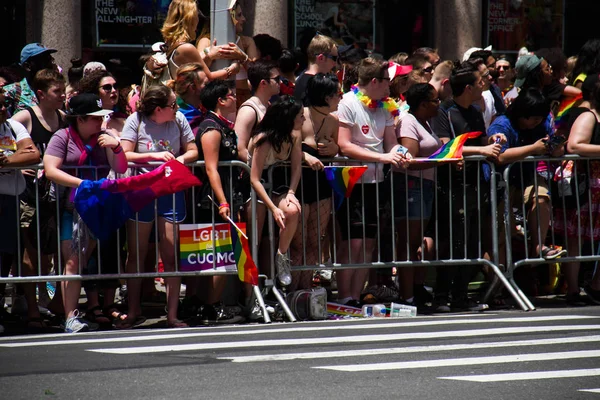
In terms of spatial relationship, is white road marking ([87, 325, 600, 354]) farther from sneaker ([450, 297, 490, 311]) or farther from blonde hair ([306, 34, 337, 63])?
blonde hair ([306, 34, 337, 63])

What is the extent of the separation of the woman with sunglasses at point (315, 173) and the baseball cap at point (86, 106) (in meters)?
Answer: 1.91

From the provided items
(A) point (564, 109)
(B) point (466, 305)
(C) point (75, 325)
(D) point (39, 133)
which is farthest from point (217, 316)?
(A) point (564, 109)

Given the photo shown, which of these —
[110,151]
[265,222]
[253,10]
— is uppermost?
[253,10]

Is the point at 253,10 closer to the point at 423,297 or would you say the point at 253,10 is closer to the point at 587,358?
the point at 423,297

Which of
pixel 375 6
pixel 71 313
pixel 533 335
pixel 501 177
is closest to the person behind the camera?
pixel 533 335

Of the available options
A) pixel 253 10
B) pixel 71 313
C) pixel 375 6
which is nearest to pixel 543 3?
pixel 375 6

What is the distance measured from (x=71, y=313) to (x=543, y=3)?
42.8 feet

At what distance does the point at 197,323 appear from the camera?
10.7 meters

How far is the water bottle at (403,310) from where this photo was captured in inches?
433

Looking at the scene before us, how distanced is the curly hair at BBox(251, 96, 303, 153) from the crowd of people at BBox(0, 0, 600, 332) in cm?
2

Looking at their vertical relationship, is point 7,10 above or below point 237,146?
above

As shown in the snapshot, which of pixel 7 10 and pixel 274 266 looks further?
pixel 7 10

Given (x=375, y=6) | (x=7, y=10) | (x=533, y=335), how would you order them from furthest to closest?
1. (x=375, y=6)
2. (x=7, y=10)
3. (x=533, y=335)

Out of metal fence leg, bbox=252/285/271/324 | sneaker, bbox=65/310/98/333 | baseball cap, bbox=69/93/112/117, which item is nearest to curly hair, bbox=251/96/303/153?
metal fence leg, bbox=252/285/271/324
